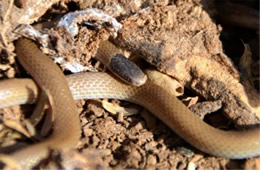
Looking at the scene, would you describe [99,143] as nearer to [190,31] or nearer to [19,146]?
[19,146]

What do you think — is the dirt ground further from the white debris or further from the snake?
the snake

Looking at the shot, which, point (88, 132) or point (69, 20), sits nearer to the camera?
point (88, 132)

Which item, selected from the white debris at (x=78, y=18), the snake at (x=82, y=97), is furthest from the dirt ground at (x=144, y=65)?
the snake at (x=82, y=97)

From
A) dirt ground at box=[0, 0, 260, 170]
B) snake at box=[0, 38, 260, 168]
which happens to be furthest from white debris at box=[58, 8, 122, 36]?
snake at box=[0, 38, 260, 168]

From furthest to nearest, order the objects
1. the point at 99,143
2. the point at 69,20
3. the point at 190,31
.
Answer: the point at 190,31, the point at 69,20, the point at 99,143

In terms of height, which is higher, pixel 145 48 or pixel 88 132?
pixel 145 48

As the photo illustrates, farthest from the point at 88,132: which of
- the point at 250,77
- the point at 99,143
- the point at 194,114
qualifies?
the point at 250,77

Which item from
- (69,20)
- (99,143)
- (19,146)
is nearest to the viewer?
(19,146)

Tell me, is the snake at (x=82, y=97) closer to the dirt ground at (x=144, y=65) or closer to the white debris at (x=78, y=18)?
the dirt ground at (x=144, y=65)
